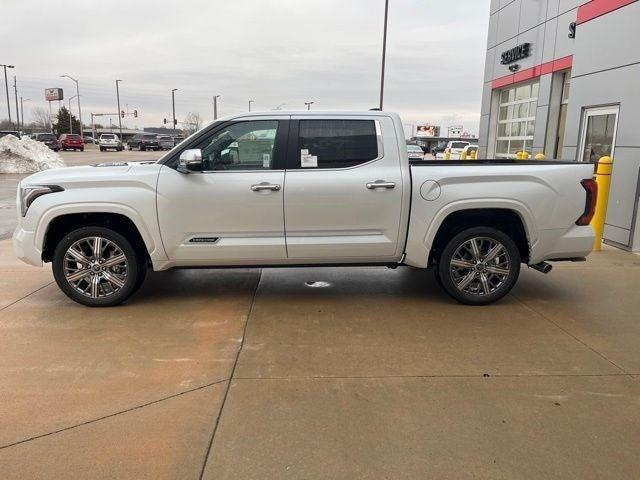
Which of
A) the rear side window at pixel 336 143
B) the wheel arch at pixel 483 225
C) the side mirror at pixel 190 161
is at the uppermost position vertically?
the rear side window at pixel 336 143

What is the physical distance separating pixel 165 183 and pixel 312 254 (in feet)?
5.14

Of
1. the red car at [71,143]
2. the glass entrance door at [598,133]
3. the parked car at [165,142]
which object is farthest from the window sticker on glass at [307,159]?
the parked car at [165,142]

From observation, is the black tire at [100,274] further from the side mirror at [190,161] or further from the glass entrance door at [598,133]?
the glass entrance door at [598,133]

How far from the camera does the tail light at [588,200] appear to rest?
5.16m

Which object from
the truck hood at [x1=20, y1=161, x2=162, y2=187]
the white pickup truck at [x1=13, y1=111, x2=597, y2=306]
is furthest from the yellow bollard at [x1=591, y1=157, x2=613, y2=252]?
the truck hood at [x1=20, y1=161, x2=162, y2=187]

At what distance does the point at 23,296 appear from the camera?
563 centimetres

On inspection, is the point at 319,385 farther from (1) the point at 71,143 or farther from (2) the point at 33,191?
(1) the point at 71,143

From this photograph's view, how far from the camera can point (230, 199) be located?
Answer: 4.97 m

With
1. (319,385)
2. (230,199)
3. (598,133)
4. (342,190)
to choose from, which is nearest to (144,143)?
(598,133)

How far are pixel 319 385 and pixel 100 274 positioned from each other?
2.73 meters

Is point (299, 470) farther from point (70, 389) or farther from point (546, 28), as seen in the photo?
point (546, 28)

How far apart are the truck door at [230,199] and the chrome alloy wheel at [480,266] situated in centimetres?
178

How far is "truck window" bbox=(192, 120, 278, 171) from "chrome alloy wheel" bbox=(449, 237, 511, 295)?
213cm

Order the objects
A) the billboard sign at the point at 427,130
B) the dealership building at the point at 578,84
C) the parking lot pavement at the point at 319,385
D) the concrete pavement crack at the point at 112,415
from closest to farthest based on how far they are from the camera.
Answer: the parking lot pavement at the point at 319,385
the concrete pavement crack at the point at 112,415
the dealership building at the point at 578,84
the billboard sign at the point at 427,130
